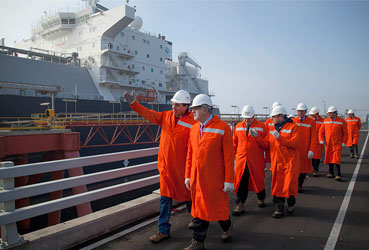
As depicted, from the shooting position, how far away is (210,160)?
2840 mm

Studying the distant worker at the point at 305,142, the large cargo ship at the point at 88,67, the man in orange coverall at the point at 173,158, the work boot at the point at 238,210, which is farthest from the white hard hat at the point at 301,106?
the large cargo ship at the point at 88,67

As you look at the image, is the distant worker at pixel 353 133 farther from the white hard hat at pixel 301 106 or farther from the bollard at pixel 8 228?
the bollard at pixel 8 228

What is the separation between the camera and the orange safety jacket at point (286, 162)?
155 inches

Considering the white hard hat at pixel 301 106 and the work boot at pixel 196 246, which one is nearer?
the work boot at pixel 196 246

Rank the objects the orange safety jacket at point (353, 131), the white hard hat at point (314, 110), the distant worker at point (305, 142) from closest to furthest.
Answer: the distant worker at point (305, 142), the white hard hat at point (314, 110), the orange safety jacket at point (353, 131)

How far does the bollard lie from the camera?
2.51 m

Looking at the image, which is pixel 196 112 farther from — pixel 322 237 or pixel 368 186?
pixel 368 186

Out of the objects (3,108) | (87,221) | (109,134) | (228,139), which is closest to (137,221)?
(87,221)

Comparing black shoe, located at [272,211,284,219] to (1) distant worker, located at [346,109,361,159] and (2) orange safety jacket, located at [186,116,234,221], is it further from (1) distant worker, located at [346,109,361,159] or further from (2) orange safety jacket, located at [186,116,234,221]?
(1) distant worker, located at [346,109,361,159]

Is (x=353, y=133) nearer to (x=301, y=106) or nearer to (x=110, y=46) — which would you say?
(x=301, y=106)

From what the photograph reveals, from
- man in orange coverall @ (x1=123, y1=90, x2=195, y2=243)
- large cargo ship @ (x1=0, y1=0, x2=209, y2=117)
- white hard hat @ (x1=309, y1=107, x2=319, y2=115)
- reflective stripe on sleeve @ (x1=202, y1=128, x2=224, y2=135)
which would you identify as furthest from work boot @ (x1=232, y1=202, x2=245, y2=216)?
large cargo ship @ (x1=0, y1=0, x2=209, y2=117)

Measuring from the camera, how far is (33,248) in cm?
262

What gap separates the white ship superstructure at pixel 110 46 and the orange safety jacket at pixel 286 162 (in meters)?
21.5

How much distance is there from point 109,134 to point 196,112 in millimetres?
14577
